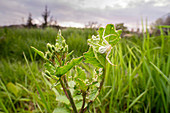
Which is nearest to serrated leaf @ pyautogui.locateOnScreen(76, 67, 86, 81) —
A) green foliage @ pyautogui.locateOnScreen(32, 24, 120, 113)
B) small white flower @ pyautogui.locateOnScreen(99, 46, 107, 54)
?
green foliage @ pyautogui.locateOnScreen(32, 24, 120, 113)

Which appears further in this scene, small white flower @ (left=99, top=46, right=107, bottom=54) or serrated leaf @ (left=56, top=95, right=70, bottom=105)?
serrated leaf @ (left=56, top=95, right=70, bottom=105)

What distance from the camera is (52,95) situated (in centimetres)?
131

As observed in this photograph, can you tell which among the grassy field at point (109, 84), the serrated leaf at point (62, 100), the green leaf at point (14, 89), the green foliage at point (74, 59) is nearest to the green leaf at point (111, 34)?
the green foliage at point (74, 59)

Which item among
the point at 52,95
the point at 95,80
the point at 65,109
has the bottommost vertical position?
the point at 52,95

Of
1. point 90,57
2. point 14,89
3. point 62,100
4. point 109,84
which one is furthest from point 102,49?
point 14,89

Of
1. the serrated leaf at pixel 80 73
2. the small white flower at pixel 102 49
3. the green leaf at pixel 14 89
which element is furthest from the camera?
the green leaf at pixel 14 89

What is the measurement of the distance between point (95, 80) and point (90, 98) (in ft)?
0.21

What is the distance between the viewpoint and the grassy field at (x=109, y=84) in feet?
2.09

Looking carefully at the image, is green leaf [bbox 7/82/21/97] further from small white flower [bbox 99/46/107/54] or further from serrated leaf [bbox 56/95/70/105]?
small white flower [bbox 99/46/107/54]

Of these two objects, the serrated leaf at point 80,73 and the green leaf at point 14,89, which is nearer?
the serrated leaf at point 80,73

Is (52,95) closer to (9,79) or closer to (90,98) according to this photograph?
(9,79)

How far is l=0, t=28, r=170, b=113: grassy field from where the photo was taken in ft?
2.09

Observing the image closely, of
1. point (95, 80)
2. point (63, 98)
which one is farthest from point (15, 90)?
point (95, 80)

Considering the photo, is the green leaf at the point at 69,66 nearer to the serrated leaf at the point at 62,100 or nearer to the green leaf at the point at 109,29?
the green leaf at the point at 109,29
